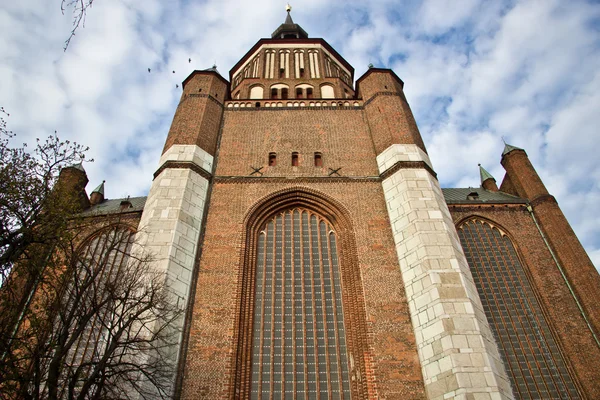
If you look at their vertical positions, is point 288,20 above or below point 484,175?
above

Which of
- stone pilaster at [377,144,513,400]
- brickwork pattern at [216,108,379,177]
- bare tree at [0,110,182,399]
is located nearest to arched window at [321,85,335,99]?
brickwork pattern at [216,108,379,177]

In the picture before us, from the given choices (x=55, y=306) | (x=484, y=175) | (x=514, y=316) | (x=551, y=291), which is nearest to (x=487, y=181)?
(x=484, y=175)

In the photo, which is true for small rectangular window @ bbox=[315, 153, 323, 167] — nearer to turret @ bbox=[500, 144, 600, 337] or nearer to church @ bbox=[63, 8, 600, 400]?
church @ bbox=[63, 8, 600, 400]

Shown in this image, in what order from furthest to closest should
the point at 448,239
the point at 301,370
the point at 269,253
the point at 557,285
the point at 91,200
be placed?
the point at 91,200 < the point at 557,285 < the point at 269,253 < the point at 448,239 < the point at 301,370

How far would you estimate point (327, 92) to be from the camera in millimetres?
23938

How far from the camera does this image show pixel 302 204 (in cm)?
1631

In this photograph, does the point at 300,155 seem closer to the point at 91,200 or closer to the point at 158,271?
the point at 158,271

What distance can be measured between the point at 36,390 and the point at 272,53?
2246 cm

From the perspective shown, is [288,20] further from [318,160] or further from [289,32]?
[318,160]

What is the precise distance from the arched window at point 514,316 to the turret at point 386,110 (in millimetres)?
5077

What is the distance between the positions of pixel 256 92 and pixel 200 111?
561 centimetres

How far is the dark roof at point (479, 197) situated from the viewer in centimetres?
2102

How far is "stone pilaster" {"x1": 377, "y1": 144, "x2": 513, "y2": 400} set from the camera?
35.2 feet

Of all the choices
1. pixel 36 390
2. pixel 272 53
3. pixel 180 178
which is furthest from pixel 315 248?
pixel 272 53
